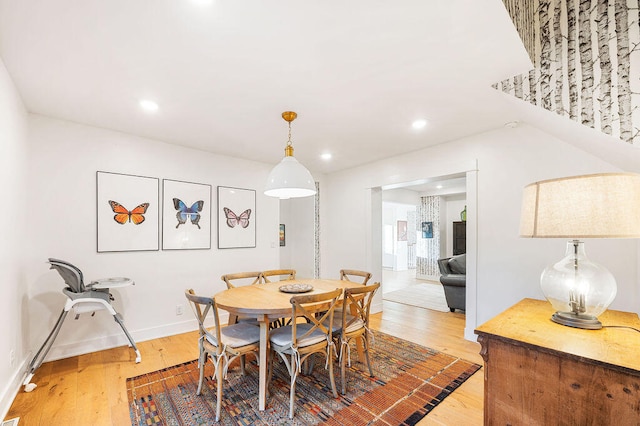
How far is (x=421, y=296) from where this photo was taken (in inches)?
228

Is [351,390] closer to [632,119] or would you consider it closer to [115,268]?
[632,119]

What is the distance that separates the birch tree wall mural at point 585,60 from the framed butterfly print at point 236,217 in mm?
3547

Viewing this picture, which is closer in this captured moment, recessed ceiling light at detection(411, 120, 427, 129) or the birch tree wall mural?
the birch tree wall mural

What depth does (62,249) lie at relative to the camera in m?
2.97

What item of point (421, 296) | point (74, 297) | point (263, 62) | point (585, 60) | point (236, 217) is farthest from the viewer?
point (421, 296)

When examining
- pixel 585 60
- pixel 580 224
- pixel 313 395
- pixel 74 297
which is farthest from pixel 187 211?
pixel 585 60

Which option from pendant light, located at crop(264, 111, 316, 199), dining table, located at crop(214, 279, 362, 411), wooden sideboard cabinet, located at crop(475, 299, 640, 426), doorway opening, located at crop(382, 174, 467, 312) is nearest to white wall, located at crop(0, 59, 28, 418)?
dining table, located at crop(214, 279, 362, 411)

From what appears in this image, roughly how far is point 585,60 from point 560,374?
1896 millimetres

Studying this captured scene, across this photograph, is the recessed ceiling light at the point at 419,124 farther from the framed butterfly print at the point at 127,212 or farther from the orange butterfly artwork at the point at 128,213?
the orange butterfly artwork at the point at 128,213

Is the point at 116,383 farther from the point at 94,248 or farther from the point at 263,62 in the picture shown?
the point at 263,62

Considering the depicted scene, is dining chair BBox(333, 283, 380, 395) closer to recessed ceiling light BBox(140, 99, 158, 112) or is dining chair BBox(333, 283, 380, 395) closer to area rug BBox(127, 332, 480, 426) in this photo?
area rug BBox(127, 332, 480, 426)

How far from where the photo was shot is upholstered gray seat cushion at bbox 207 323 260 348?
2.17 metres

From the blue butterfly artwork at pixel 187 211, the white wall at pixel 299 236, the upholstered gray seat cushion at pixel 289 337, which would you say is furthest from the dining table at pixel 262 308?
the white wall at pixel 299 236

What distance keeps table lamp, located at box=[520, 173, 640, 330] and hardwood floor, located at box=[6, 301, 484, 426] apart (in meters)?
1.11
